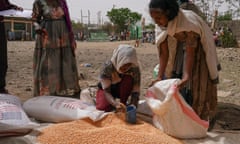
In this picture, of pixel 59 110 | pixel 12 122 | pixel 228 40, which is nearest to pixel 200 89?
pixel 59 110

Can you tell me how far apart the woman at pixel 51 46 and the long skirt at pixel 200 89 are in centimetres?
156

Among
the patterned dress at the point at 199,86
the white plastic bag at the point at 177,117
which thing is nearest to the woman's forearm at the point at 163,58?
the patterned dress at the point at 199,86

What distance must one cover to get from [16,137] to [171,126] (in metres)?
Answer: 1.15

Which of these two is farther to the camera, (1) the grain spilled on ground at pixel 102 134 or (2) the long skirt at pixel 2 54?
(2) the long skirt at pixel 2 54

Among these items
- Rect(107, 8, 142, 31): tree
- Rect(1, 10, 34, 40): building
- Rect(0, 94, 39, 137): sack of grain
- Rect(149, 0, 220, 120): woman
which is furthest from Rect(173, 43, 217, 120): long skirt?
Rect(107, 8, 142, 31): tree

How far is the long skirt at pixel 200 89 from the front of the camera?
2725 millimetres

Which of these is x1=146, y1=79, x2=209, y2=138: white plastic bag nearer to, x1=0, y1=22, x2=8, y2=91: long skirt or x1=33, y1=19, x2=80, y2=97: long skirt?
x1=33, y1=19, x2=80, y2=97: long skirt

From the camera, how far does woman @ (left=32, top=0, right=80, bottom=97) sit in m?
3.69

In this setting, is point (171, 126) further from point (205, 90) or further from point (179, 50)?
point (179, 50)

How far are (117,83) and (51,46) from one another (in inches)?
42.3

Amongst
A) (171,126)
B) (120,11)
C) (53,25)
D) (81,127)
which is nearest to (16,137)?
(81,127)

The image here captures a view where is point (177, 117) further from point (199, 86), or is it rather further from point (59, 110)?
point (59, 110)

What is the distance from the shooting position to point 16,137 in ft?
7.64

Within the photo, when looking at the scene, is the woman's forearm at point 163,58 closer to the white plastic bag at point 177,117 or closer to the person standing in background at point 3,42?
the white plastic bag at point 177,117
